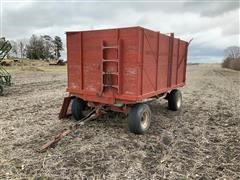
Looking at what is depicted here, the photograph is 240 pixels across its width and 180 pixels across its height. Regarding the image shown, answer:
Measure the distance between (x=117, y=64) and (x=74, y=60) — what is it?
142 cm

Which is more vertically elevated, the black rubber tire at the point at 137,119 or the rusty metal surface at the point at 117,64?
the rusty metal surface at the point at 117,64

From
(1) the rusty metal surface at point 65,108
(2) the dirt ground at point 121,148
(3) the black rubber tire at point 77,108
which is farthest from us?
(1) the rusty metal surface at point 65,108

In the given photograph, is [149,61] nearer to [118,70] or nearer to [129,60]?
[129,60]

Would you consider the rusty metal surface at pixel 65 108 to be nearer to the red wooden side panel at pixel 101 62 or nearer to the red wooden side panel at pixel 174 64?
the red wooden side panel at pixel 101 62

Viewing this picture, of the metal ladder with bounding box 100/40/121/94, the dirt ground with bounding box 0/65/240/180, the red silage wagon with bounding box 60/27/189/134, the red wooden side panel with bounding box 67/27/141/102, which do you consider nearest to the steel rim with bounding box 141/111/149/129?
the red silage wagon with bounding box 60/27/189/134

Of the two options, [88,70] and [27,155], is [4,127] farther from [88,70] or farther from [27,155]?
[88,70]

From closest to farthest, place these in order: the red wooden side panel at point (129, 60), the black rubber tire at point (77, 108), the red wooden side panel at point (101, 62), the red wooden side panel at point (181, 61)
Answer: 1. the red wooden side panel at point (129, 60)
2. the red wooden side panel at point (101, 62)
3. the black rubber tire at point (77, 108)
4. the red wooden side panel at point (181, 61)

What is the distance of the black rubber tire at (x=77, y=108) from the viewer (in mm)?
7199

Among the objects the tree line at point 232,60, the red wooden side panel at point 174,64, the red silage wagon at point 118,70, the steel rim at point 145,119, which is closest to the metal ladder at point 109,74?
the red silage wagon at point 118,70

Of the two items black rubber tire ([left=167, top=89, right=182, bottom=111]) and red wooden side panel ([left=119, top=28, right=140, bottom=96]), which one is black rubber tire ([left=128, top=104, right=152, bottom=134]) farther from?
black rubber tire ([left=167, top=89, right=182, bottom=111])

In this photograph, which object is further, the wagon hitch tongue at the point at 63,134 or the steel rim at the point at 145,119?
the steel rim at the point at 145,119

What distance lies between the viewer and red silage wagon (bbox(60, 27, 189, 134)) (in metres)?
5.85

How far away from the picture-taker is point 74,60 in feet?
22.5

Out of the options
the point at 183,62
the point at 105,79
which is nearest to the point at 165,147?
the point at 105,79
